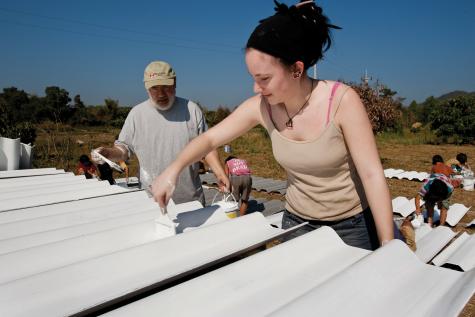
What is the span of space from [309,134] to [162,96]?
1.93 m

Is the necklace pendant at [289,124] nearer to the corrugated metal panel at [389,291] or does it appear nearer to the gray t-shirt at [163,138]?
the corrugated metal panel at [389,291]

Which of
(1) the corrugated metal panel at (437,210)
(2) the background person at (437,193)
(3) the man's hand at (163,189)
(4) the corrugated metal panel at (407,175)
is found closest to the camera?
(3) the man's hand at (163,189)

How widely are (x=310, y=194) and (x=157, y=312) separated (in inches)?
44.6

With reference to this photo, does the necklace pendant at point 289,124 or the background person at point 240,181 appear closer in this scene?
the necklace pendant at point 289,124

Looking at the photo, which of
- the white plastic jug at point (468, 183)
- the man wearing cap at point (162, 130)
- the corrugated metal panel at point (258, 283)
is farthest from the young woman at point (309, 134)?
the white plastic jug at point (468, 183)

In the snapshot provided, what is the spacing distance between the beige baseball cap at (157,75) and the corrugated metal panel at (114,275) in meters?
2.03

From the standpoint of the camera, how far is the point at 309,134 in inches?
67.2

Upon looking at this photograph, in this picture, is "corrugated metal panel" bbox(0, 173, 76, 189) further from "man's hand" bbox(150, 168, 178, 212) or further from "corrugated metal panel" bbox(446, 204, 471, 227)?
"corrugated metal panel" bbox(446, 204, 471, 227)

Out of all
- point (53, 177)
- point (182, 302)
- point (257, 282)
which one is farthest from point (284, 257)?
point (53, 177)

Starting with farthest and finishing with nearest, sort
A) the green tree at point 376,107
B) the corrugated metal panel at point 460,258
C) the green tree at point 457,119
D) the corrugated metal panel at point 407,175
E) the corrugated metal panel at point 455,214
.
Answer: the green tree at point 457,119 → the green tree at point 376,107 → the corrugated metal panel at point 407,175 → the corrugated metal panel at point 455,214 → the corrugated metal panel at point 460,258

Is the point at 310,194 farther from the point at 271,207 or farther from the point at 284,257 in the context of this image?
the point at 271,207

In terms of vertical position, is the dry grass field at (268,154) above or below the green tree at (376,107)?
below

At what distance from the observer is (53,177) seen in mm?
3775

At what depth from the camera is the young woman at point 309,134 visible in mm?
1516
